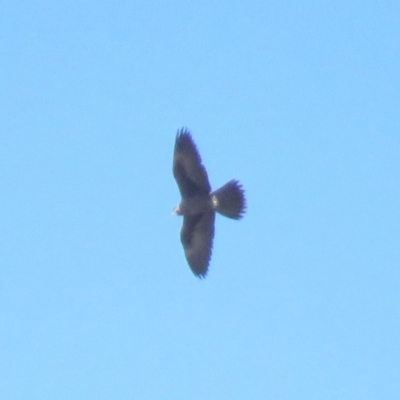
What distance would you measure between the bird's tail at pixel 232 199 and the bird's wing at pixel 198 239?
0.49 m

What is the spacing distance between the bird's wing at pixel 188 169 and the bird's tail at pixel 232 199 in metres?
0.28

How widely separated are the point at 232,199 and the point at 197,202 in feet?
1.91

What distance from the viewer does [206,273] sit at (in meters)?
27.9

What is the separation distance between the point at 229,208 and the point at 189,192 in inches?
28.2

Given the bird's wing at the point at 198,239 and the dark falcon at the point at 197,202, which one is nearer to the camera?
the dark falcon at the point at 197,202

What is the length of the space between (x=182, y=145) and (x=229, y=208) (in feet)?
4.01

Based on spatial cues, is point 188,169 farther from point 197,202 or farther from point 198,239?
point 198,239

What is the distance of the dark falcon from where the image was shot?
1050 inches

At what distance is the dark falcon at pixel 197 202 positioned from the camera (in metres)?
26.7

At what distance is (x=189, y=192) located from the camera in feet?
88.7

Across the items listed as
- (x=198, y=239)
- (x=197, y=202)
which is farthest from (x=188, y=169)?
(x=198, y=239)

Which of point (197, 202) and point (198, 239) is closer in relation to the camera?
point (197, 202)

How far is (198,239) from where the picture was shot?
90.7 ft

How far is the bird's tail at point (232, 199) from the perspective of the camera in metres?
26.6
